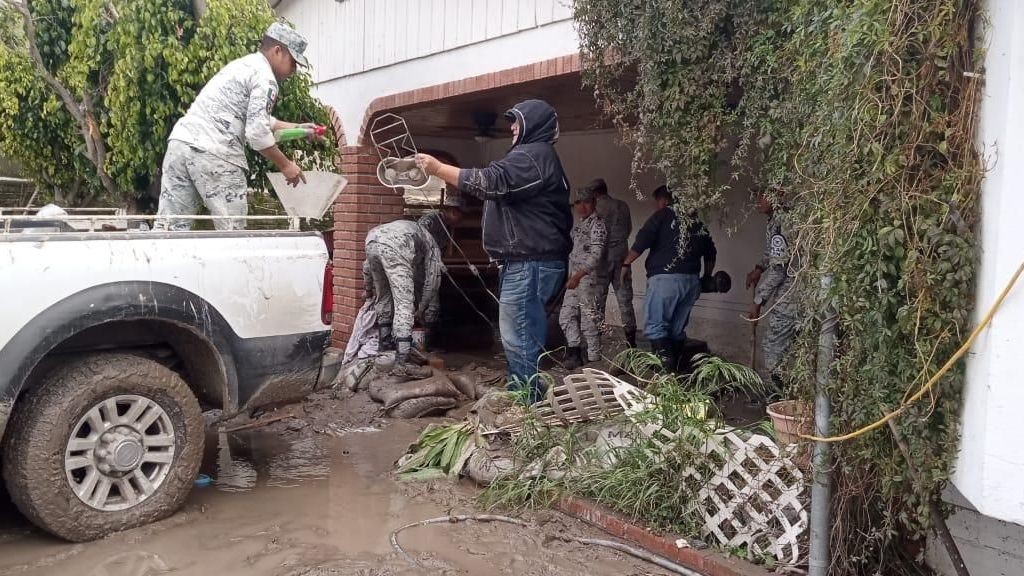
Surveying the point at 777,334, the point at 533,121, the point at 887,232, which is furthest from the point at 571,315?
the point at 887,232

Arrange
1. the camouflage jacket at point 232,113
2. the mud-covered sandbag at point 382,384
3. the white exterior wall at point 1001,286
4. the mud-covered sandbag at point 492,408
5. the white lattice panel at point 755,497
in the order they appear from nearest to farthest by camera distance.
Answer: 1. the white exterior wall at point 1001,286
2. the white lattice panel at point 755,497
3. the mud-covered sandbag at point 492,408
4. the camouflage jacket at point 232,113
5. the mud-covered sandbag at point 382,384

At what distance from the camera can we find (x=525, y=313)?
5.46m

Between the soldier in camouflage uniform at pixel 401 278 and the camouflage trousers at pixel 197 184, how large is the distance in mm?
1865

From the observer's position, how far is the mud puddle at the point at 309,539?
12.5 feet

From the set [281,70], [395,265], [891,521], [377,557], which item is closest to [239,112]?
[281,70]

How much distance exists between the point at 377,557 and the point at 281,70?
3370 millimetres

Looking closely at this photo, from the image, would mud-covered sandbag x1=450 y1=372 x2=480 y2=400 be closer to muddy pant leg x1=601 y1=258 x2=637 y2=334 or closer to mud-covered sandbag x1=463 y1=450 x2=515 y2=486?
mud-covered sandbag x1=463 y1=450 x2=515 y2=486

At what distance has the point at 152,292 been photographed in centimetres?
417

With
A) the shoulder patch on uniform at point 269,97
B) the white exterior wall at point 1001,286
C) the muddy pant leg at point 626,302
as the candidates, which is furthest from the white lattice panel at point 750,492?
the muddy pant leg at point 626,302

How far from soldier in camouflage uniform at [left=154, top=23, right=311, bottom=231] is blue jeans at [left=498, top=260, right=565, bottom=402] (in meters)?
1.55

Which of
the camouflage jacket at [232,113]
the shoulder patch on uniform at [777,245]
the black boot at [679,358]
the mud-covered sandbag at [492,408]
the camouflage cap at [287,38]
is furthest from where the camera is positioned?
the black boot at [679,358]

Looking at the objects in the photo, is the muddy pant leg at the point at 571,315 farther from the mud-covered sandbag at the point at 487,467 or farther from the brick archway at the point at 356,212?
the mud-covered sandbag at the point at 487,467

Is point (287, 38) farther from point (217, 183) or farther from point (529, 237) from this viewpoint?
point (529, 237)

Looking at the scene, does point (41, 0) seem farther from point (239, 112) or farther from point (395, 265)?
point (395, 265)
